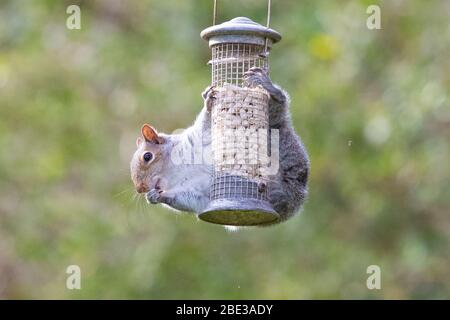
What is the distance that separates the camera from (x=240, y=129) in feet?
23.0

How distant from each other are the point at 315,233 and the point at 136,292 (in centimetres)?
224

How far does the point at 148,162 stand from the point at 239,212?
0.72 meters

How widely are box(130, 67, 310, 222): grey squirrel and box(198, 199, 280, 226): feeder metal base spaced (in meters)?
0.17

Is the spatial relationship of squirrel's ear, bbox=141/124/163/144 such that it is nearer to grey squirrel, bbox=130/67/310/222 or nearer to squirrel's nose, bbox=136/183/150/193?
grey squirrel, bbox=130/67/310/222

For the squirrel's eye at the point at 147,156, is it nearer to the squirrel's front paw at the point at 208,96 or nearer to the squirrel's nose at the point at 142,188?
the squirrel's nose at the point at 142,188

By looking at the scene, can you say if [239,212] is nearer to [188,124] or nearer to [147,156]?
[147,156]

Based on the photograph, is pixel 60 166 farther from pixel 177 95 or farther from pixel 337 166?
pixel 337 166

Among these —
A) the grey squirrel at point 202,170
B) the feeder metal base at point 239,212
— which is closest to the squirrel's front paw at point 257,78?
the grey squirrel at point 202,170

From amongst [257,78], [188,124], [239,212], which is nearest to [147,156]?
[239,212]

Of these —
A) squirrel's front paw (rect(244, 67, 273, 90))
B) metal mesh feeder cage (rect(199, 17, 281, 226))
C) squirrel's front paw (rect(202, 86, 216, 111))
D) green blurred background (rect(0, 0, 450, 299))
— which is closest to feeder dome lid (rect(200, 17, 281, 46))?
metal mesh feeder cage (rect(199, 17, 281, 226))

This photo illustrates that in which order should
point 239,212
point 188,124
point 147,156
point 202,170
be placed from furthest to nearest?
point 188,124, point 147,156, point 202,170, point 239,212

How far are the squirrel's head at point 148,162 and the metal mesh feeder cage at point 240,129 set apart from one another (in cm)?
37

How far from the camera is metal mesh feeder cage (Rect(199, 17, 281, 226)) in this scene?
6891 mm

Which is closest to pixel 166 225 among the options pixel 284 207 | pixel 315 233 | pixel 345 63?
pixel 315 233
